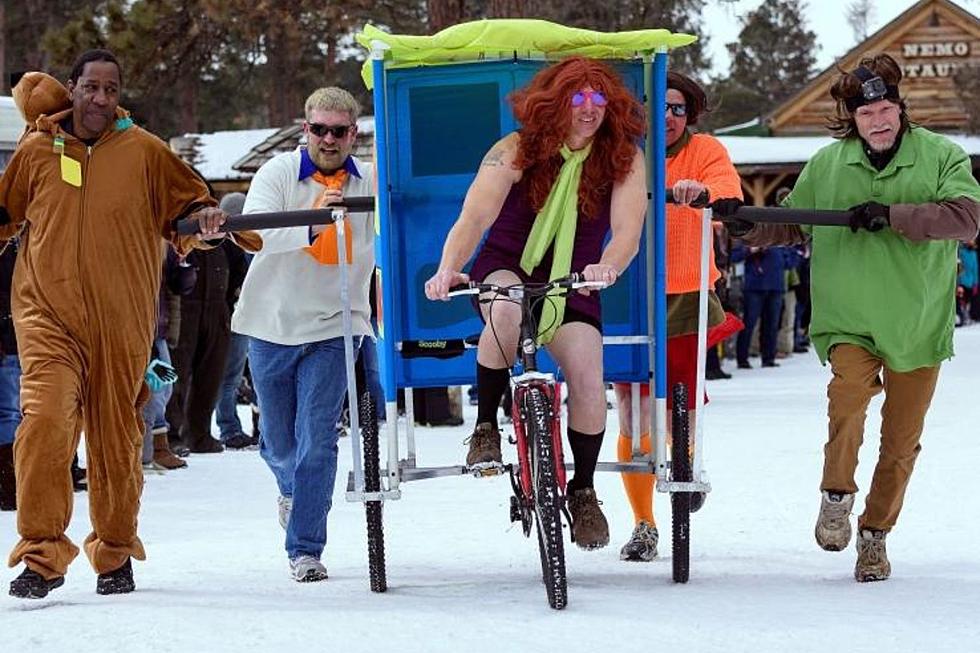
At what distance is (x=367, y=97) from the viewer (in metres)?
43.0

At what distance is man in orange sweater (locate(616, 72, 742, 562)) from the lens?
25.6ft

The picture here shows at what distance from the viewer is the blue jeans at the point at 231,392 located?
46.5 ft

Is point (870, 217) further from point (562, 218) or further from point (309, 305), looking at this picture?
point (309, 305)

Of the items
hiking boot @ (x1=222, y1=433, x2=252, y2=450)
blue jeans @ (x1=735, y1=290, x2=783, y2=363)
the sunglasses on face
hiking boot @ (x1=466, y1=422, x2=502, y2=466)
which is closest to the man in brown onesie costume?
hiking boot @ (x1=466, y1=422, x2=502, y2=466)

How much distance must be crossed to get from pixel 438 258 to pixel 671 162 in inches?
45.7

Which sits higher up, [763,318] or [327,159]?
[327,159]

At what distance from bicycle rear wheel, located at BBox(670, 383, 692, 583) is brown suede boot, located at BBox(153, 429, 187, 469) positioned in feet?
20.0

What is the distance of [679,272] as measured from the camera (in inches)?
309

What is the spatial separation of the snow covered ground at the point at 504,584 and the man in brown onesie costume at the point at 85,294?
1.01 ft

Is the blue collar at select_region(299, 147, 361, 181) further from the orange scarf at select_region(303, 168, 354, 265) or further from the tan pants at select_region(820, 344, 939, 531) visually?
the tan pants at select_region(820, 344, 939, 531)

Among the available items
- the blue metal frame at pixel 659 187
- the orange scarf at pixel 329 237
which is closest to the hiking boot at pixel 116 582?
the orange scarf at pixel 329 237

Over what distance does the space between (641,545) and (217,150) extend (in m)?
28.2

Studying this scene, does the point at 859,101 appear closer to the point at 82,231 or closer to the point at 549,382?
the point at 549,382

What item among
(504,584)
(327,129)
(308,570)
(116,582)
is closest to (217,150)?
(327,129)
